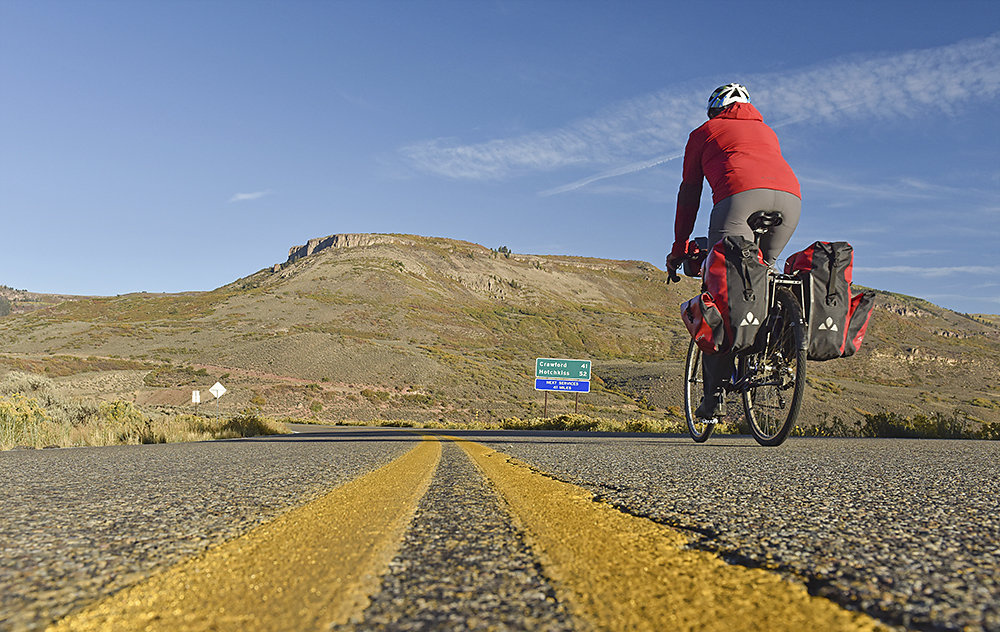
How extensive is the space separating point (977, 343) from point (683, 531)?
105304 millimetres

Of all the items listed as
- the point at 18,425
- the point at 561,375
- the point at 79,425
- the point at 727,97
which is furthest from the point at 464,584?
the point at 561,375

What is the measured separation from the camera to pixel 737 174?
4266mm

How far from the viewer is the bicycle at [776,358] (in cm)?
382

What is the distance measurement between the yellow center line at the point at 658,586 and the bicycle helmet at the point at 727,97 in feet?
12.8

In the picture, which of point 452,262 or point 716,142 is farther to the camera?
point 452,262

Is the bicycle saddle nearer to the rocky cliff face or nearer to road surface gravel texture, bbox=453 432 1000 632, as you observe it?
road surface gravel texture, bbox=453 432 1000 632

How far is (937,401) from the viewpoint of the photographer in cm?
4309

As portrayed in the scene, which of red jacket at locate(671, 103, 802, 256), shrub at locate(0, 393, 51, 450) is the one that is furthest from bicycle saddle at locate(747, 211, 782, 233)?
shrub at locate(0, 393, 51, 450)

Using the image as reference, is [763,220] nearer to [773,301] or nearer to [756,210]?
[756,210]

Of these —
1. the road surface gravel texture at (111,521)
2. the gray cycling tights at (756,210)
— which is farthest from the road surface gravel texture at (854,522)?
the gray cycling tights at (756,210)

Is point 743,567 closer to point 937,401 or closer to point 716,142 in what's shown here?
point 716,142

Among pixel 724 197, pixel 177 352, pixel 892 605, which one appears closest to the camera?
pixel 892 605

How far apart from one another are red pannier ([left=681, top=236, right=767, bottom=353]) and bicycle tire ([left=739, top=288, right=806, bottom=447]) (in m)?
0.22

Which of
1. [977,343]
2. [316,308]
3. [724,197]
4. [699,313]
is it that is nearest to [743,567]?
[699,313]
